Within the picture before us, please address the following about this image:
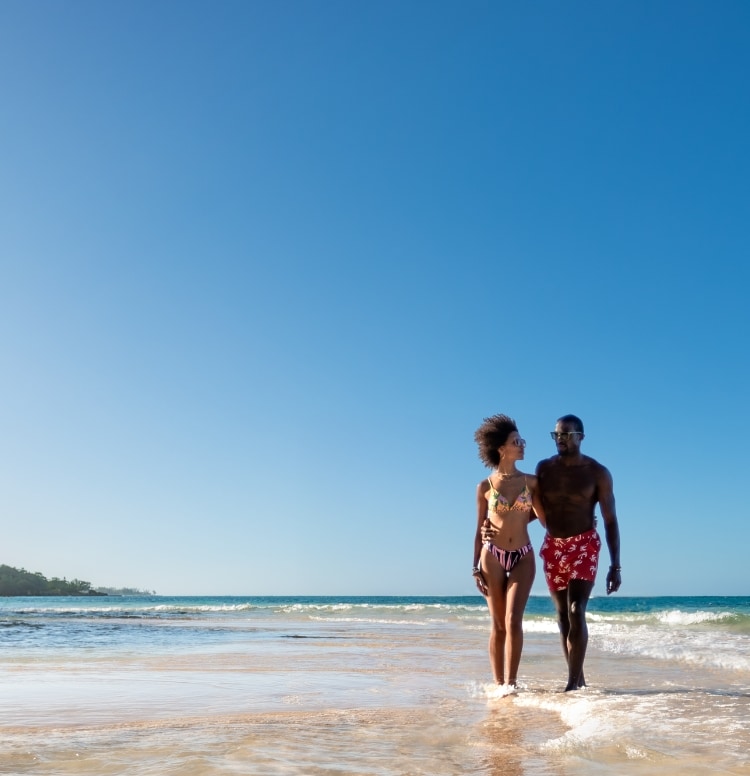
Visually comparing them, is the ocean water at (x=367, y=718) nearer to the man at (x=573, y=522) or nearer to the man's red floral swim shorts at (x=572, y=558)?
the man at (x=573, y=522)

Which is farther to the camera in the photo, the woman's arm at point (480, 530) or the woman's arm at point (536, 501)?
the woman's arm at point (480, 530)

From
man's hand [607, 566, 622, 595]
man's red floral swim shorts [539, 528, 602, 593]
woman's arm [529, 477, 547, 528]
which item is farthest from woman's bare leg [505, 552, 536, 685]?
man's hand [607, 566, 622, 595]

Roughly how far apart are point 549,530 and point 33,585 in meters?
142

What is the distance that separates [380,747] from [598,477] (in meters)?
2.74

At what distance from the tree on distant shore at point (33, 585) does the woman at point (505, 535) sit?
458 ft

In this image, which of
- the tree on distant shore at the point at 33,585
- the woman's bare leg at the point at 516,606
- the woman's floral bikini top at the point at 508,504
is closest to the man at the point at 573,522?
the woman's floral bikini top at the point at 508,504

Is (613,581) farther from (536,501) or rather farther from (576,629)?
(536,501)

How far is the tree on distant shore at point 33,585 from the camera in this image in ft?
429

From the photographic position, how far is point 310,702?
549 cm

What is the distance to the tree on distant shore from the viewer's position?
13062cm

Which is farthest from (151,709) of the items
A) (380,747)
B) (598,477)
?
(598,477)

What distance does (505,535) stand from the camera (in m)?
5.77

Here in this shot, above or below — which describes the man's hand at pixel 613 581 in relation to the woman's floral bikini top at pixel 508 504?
below

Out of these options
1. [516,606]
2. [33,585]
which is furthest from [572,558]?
[33,585]
